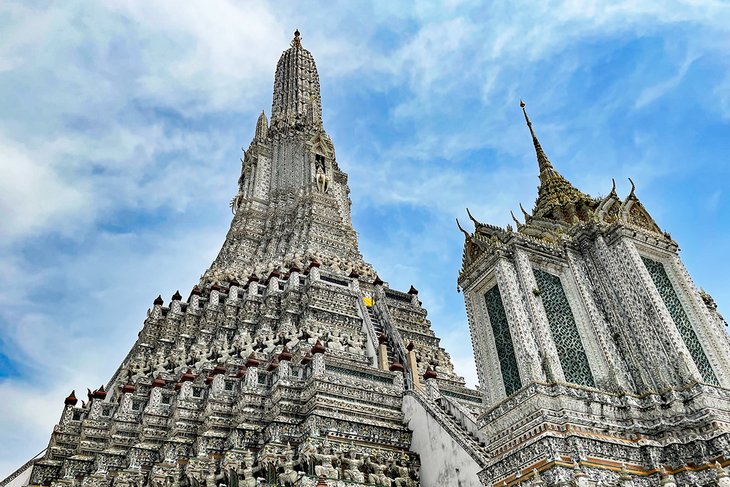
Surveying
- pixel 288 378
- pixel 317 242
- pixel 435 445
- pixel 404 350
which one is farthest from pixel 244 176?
pixel 435 445

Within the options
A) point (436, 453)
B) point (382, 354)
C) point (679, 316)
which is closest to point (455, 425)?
point (436, 453)

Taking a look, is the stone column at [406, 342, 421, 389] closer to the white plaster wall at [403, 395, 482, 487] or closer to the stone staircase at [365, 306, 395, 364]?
the stone staircase at [365, 306, 395, 364]

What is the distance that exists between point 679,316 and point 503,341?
2781 millimetres

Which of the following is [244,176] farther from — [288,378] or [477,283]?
A: [477,283]

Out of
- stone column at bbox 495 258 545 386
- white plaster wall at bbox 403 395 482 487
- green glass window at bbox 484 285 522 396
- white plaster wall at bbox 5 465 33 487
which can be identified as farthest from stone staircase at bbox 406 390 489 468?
white plaster wall at bbox 5 465 33 487

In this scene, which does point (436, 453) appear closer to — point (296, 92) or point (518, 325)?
point (518, 325)

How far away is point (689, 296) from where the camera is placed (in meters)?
9.65

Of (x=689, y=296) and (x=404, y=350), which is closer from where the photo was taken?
(x=689, y=296)

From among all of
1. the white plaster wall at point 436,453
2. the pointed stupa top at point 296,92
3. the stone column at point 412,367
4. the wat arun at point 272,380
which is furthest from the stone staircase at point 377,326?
the pointed stupa top at point 296,92

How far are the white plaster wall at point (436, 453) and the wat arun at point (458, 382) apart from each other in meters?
0.05

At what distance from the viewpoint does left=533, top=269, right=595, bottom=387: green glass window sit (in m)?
8.77

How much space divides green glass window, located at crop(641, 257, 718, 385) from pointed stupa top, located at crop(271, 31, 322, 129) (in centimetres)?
3216

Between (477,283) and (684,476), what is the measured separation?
157 inches

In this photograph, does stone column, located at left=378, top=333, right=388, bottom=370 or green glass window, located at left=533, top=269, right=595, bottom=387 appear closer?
green glass window, located at left=533, top=269, right=595, bottom=387
